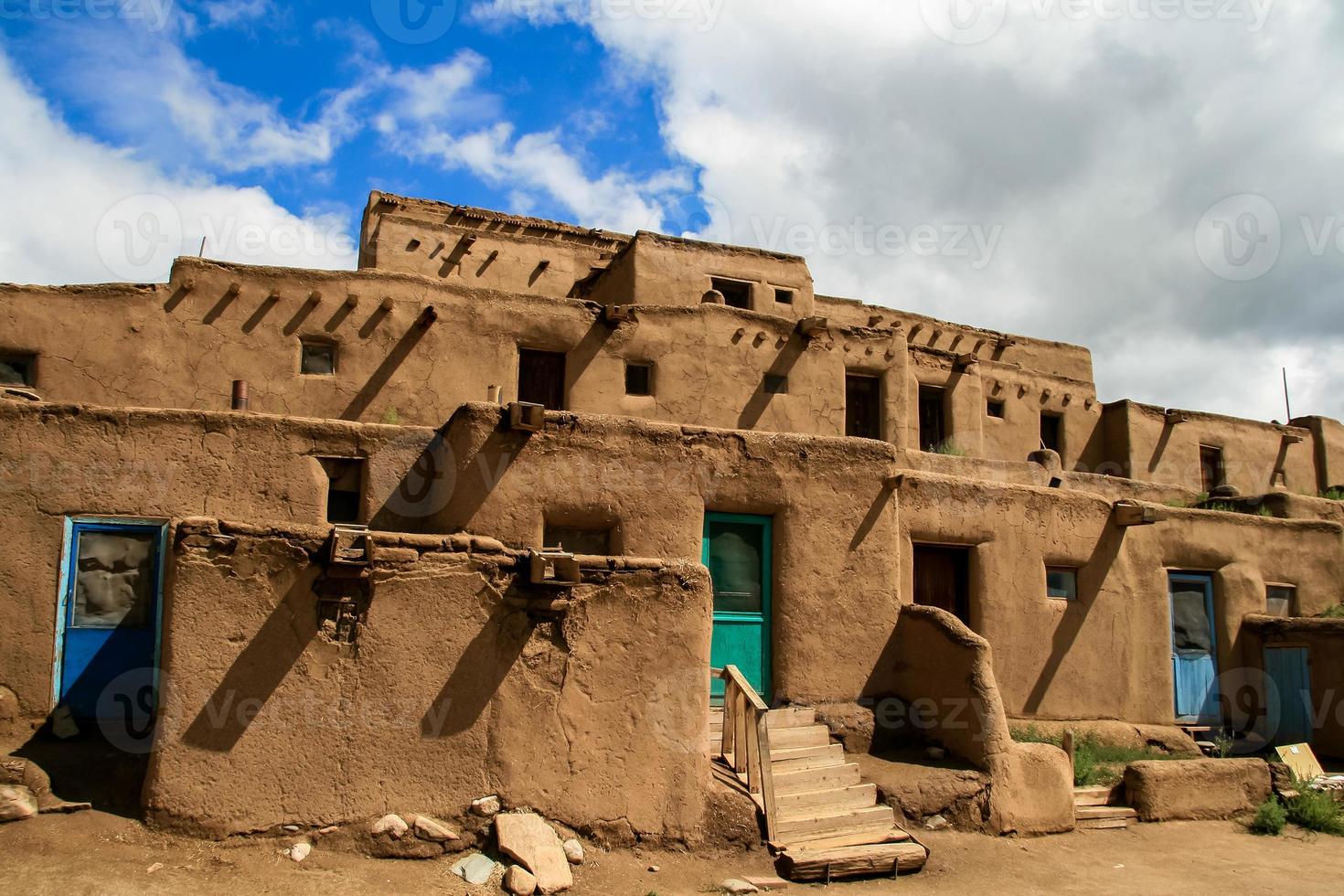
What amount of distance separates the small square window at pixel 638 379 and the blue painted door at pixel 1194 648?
7460mm

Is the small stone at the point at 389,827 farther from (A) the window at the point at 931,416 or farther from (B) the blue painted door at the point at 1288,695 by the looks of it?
(A) the window at the point at 931,416

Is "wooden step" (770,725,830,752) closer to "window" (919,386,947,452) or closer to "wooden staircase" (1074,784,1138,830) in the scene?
"wooden staircase" (1074,784,1138,830)

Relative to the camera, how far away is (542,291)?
59.6ft

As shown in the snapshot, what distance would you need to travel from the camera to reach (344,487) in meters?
10.1

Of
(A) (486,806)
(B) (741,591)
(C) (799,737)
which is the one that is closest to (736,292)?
(B) (741,591)

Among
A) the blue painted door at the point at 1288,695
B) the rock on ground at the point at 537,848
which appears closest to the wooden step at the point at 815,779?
the rock on ground at the point at 537,848

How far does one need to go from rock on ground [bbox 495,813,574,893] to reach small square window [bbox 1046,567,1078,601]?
25.0 ft

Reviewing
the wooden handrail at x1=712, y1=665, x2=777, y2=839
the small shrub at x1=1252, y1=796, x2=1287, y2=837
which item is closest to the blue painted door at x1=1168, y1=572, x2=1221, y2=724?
the small shrub at x1=1252, y1=796, x2=1287, y2=837

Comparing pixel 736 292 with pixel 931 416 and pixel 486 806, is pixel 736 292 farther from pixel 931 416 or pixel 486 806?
pixel 486 806

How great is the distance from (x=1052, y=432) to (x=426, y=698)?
17.3 meters

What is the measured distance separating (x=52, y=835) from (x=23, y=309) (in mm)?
7502

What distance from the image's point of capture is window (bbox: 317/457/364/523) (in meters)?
10.1

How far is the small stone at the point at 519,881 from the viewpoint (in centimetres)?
721

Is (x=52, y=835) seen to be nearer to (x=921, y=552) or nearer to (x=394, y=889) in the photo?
(x=394, y=889)
